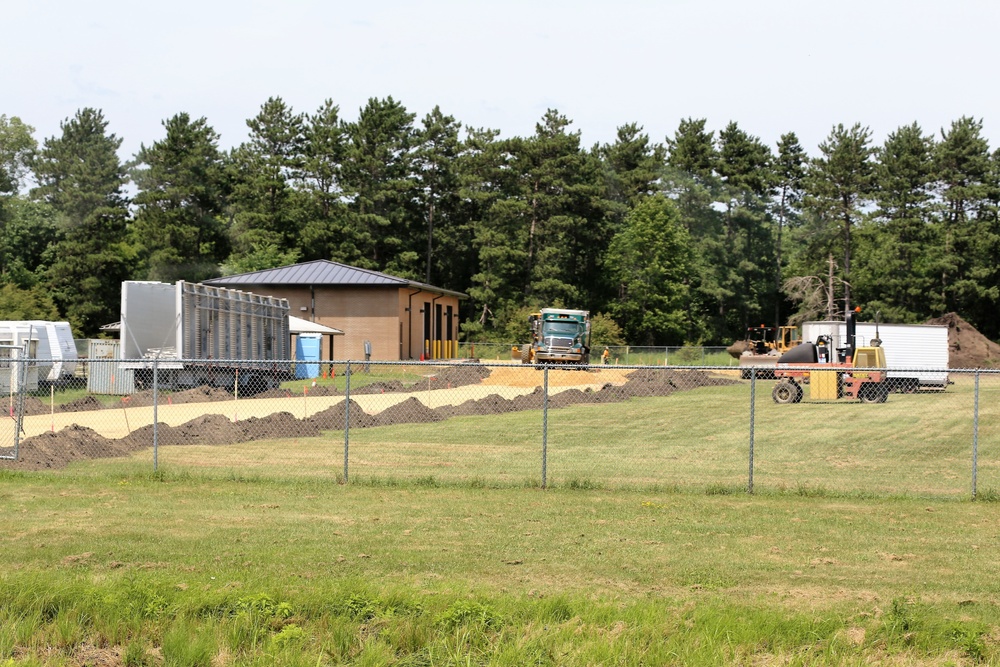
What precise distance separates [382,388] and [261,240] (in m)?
49.1

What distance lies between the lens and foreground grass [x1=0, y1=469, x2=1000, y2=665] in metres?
7.62

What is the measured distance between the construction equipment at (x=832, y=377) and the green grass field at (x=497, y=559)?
537 inches

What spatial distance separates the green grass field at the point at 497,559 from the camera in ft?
25.2

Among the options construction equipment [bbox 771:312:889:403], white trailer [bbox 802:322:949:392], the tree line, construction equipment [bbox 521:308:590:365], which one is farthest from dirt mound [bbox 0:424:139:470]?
the tree line

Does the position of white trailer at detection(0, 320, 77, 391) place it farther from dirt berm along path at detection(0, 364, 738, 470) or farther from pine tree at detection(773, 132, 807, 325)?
pine tree at detection(773, 132, 807, 325)

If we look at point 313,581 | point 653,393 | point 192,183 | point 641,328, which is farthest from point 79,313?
point 313,581

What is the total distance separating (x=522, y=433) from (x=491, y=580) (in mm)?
12981

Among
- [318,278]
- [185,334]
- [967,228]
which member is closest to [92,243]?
[318,278]

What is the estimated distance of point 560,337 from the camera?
168 ft

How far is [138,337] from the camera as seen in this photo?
33781mm

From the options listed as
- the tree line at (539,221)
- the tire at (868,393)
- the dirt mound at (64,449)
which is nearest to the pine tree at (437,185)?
the tree line at (539,221)

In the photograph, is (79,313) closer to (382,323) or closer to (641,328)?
(382,323)

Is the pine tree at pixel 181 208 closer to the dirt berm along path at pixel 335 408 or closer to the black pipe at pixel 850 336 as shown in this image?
the dirt berm along path at pixel 335 408

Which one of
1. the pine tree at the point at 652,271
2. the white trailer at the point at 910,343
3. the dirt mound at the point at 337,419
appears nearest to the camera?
the dirt mound at the point at 337,419
